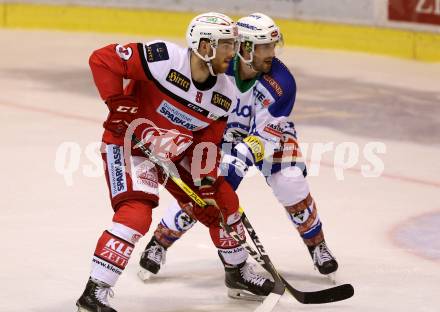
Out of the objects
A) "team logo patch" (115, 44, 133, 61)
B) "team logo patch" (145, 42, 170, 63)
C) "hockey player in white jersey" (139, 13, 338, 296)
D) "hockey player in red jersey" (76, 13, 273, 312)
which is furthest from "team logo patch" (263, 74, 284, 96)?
"team logo patch" (115, 44, 133, 61)

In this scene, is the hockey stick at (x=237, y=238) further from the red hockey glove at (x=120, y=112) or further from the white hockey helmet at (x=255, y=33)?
the white hockey helmet at (x=255, y=33)

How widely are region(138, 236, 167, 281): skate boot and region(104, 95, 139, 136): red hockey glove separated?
86 cm

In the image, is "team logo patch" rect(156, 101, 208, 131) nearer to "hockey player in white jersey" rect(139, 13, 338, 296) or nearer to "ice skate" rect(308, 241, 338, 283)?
"hockey player in white jersey" rect(139, 13, 338, 296)

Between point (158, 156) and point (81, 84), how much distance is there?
16.6ft

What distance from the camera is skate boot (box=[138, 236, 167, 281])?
527 cm

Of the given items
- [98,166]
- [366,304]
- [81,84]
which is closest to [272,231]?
[366,304]

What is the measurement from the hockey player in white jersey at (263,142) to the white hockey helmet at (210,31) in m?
0.48

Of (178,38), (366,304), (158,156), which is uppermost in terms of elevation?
(158,156)

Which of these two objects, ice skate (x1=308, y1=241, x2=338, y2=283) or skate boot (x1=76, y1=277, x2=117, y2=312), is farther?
ice skate (x1=308, y1=241, x2=338, y2=283)

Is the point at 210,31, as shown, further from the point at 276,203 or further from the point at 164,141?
the point at 276,203

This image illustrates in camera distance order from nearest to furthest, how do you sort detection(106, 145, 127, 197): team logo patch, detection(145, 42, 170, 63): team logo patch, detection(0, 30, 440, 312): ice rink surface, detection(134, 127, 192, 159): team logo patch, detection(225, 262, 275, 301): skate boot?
detection(106, 145, 127, 197): team logo patch < detection(145, 42, 170, 63): team logo patch < detection(134, 127, 192, 159): team logo patch < detection(225, 262, 275, 301): skate boot < detection(0, 30, 440, 312): ice rink surface

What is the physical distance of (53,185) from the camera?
22.4 feet

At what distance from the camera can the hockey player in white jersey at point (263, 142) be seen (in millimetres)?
5160

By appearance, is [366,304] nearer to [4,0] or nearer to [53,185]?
[53,185]
